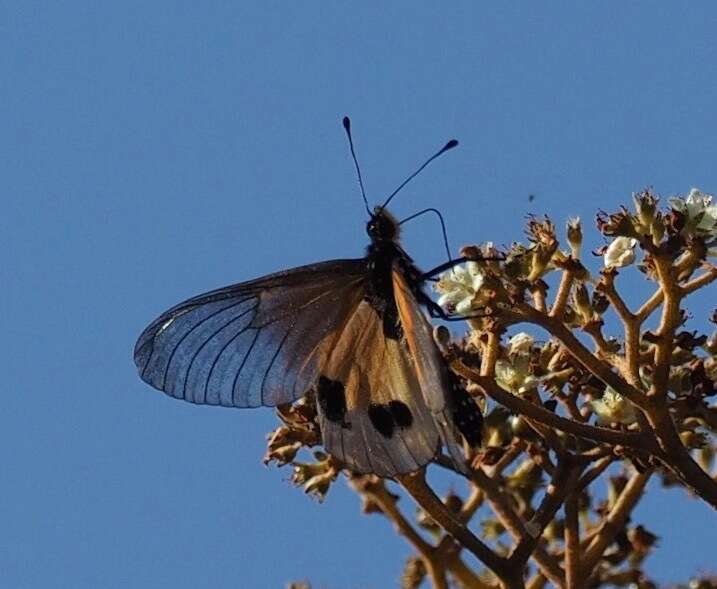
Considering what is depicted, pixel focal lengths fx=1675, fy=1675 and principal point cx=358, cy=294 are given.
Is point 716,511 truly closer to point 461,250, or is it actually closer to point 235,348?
point 461,250

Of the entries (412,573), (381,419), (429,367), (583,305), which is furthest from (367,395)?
(412,573)

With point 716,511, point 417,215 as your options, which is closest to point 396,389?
point 417,215

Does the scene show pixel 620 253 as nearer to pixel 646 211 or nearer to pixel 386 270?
pixel 646 211

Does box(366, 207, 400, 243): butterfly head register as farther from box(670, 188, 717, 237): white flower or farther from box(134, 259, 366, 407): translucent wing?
box(670, 188, 717, 237): white flower

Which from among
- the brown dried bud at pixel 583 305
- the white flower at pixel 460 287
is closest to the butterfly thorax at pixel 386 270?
the white flower at pixel 460 287

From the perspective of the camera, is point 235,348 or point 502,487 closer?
point 235,348

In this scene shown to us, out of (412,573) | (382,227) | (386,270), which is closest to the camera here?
(386,270)
